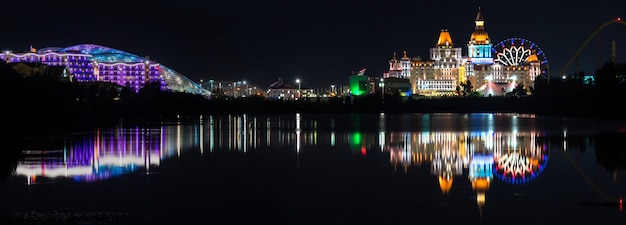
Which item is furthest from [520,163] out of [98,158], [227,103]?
[227,103]

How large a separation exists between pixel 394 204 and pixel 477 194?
99.8 inches

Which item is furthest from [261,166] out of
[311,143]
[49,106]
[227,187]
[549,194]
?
[49,106]

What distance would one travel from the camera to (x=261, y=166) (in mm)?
27406


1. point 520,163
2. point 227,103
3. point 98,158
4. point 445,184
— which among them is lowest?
point 445,184

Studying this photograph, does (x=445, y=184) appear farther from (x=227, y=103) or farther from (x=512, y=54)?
(x=512, y=54)

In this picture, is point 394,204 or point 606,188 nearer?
point 394,204

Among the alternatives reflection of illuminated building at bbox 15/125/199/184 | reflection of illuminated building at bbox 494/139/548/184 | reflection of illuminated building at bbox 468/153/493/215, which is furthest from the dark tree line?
reflection of illuminated building at bbox 468/153/493/215

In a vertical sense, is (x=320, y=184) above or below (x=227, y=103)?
below

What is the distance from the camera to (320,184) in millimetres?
22031

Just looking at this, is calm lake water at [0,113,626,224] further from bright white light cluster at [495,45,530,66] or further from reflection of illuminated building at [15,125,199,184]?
bright white light cluster at [495,45,530,66]

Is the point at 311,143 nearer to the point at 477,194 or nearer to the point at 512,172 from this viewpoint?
the point at 512,172

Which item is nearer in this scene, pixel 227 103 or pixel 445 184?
pixel 445 184

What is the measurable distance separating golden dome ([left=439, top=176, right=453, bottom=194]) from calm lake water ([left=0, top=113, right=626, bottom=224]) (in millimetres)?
27

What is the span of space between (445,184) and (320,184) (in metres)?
3.27
